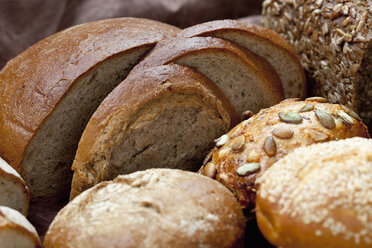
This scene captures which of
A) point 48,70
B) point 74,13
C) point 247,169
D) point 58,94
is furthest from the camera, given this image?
point 74,13

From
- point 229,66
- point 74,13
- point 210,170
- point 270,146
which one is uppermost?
point 74,13

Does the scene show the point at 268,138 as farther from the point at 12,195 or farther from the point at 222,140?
the point at 12,195

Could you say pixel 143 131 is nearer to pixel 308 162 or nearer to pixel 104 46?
pixel 104 46

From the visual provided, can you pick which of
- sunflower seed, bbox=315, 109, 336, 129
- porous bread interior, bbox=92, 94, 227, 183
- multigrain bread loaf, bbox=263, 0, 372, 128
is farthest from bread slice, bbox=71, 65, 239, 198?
multigrain bread loaf, bbox=263, 0, 372, 128

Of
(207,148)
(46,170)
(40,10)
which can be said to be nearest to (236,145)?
(207,148)

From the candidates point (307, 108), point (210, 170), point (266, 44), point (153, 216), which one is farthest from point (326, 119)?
point (153, 216)

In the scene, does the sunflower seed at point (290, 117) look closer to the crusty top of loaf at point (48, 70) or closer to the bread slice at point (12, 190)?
the crusty top of loaf at point (48, 70)
